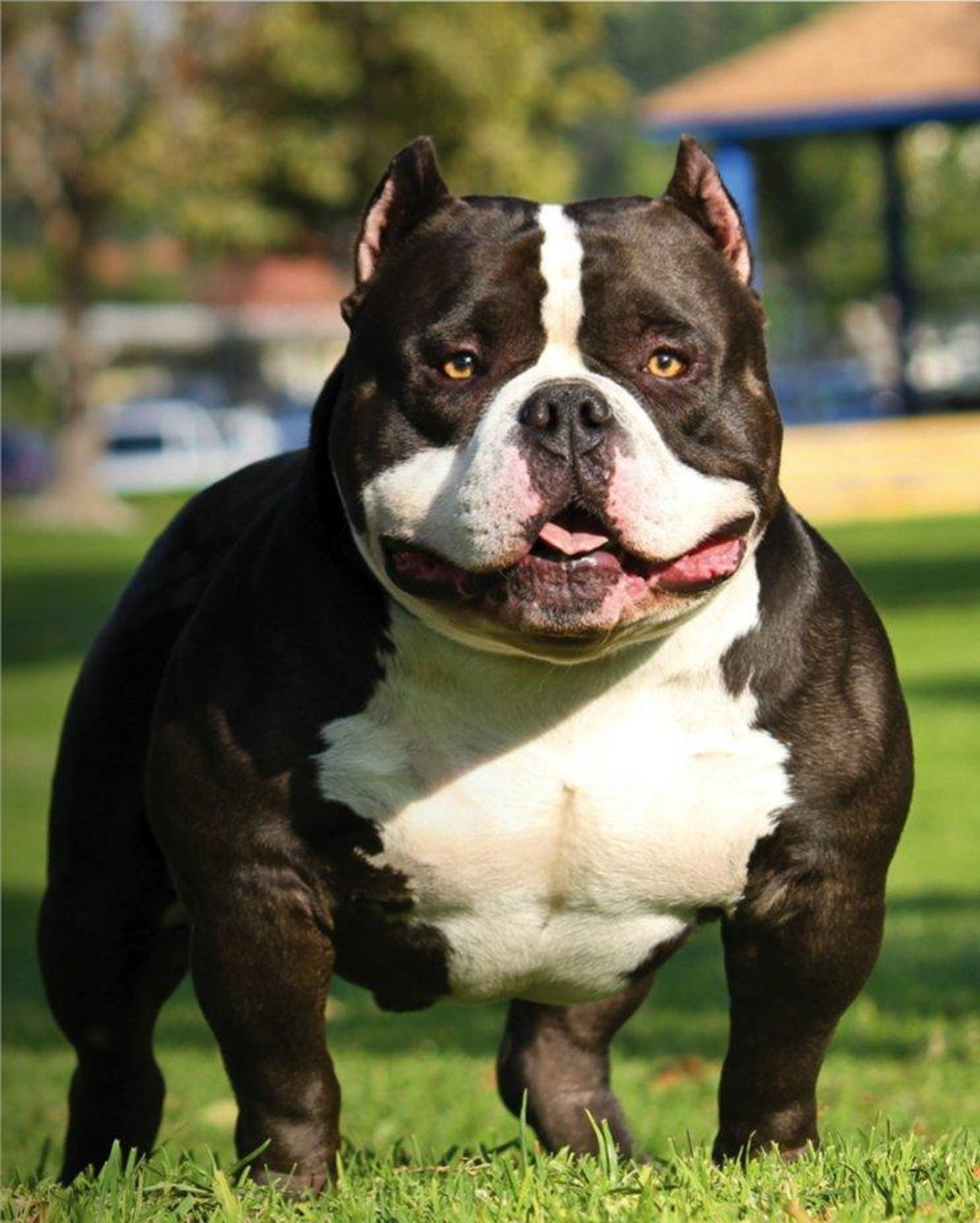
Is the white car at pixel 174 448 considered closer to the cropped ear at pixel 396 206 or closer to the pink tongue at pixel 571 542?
the cropped ear at pixel 396 206

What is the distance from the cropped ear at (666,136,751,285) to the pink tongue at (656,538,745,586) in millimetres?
486

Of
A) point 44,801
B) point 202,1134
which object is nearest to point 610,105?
point 44,801

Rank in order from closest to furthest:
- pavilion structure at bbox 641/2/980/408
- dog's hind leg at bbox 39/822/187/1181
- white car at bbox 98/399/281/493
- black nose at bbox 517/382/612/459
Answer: black nose at bbox 517/382/612/459, dog's hind leg at bbox 39/822/187/1181, pavilion structure at bbox 641/2/980/408, white car at bbox 98/399/281/493

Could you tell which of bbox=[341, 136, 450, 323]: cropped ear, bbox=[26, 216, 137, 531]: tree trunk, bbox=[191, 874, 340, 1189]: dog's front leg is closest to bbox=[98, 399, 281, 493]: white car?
bbox=[26, 216, 137, 531]: tree trunk

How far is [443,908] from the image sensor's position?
3715 mm

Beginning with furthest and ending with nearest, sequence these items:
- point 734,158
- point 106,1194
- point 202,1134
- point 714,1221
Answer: point 734,158, point 202,1134, point 106,1194, point 714,1221

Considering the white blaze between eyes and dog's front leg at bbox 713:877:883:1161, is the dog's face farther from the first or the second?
dog's front leg at bbox 713:877:883:1161

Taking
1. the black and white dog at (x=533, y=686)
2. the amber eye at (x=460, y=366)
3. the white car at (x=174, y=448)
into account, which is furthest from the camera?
the white car at (x=174, y=448)

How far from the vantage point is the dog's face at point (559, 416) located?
333cm

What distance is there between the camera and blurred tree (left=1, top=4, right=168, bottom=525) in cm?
3856

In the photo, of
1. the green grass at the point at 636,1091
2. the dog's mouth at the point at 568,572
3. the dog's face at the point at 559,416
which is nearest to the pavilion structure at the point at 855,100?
the green grass at the point at 636,1091

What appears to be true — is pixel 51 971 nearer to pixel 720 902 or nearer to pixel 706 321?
pixel 720 902

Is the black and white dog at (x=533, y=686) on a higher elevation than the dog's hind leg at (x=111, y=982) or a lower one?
higher

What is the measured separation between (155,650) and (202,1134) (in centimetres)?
213
